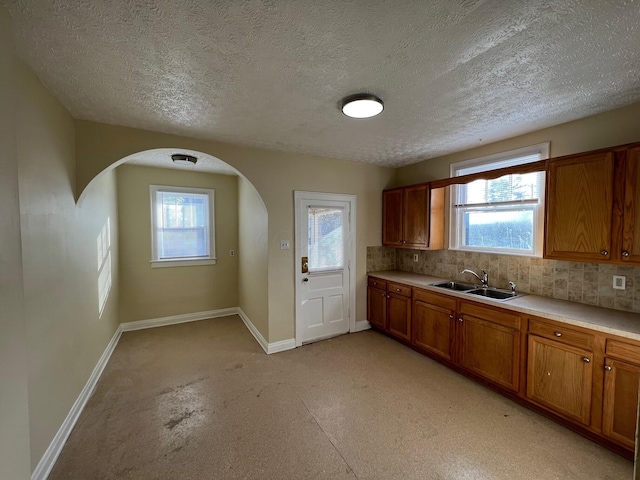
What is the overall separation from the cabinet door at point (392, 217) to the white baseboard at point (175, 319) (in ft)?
10.1

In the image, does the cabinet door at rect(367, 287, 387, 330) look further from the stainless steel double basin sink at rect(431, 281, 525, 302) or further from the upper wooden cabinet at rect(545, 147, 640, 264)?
the upper wooden cabinet at rect(545, 147, 640, 264)

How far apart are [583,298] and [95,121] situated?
4.74m

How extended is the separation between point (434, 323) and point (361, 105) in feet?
8.25

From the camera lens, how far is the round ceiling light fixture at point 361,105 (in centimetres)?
198

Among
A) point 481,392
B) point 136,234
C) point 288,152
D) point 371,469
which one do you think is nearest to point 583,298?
point 481,392

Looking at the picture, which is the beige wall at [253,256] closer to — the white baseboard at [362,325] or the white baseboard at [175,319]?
the white baseboard at [175,319]

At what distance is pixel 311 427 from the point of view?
2.16 metres

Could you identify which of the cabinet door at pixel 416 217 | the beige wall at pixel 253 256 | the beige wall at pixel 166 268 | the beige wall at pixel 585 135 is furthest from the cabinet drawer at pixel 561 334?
the beige wall at pixel 166 268

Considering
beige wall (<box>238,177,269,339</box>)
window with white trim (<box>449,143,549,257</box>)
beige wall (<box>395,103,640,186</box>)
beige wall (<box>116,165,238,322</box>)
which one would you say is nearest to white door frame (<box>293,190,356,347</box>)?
beige wall (<box>238,177,269,339</box>)

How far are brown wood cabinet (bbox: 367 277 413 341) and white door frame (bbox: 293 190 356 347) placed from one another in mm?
291

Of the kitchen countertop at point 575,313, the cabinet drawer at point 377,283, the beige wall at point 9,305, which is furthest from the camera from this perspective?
the cabinet drawer at point 377,283

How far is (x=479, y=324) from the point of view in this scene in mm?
2701

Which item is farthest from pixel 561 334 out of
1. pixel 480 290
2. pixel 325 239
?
pixel 325 239

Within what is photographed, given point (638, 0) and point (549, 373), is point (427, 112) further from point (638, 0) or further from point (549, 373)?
point (549, 373)
